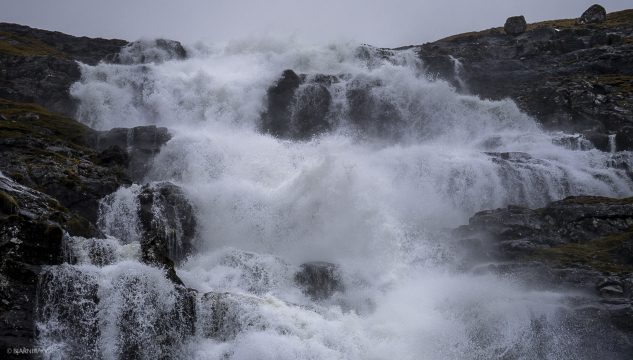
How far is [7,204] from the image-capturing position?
423 inches

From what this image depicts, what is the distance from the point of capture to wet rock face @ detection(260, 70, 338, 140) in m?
32.7

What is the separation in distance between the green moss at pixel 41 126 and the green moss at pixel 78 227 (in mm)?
9126

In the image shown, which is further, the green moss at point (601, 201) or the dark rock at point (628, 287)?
the green moss at point (601, 201)

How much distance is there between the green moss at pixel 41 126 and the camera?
20981 mm

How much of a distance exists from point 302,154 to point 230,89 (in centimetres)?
1048

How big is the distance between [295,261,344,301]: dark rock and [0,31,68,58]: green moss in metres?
34.0

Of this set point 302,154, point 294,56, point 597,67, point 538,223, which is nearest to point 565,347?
point 538,223

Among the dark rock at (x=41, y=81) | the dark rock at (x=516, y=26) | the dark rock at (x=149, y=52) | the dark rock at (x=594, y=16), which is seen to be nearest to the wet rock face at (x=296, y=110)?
the dark rock at (x=149, y=52)

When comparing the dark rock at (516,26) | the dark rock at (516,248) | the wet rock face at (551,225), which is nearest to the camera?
the dark rock at (516,248)

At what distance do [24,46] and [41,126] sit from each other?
22.0 metres

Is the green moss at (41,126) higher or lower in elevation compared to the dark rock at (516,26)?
lower

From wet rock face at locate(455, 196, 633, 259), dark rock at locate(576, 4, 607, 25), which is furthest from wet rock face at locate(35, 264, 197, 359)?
dark rock at locate(576, 4, 607, 25)

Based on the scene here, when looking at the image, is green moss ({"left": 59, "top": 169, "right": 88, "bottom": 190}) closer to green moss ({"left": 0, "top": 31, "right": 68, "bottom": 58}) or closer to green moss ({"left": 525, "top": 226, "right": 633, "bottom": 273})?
green moss ({"left": 525, "top": 226, "right": 633, "bottom": 273})

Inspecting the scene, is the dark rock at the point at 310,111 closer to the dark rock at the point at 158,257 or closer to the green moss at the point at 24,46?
the dark rock at the point at 158,257
